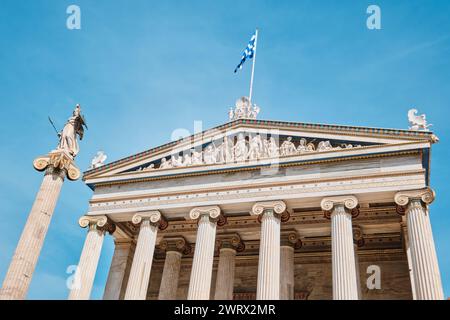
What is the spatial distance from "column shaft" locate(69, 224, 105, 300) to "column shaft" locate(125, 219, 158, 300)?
2.35m

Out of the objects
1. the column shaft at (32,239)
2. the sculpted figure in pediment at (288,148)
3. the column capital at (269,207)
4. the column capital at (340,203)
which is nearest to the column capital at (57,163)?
the column shaft at (32,239)

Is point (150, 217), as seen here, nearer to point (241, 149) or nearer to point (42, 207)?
point (241, 149)

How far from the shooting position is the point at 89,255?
2581 cm

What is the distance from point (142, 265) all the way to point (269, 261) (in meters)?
6.91

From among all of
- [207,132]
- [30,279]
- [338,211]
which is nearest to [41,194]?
[30,279]

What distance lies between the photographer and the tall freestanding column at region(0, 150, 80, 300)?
1827 cm

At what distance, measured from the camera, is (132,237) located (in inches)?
1152

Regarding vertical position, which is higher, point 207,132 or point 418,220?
point 207,132

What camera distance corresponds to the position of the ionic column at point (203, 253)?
74.9ft

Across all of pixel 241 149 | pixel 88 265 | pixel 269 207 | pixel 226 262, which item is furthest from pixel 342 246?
pixel 88 265

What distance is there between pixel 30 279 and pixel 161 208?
889cm

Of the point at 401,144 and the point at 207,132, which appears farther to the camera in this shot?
the point at 207,132
